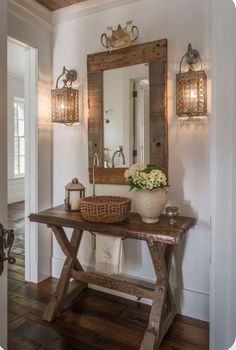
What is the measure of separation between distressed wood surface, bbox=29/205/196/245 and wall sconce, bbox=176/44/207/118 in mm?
775

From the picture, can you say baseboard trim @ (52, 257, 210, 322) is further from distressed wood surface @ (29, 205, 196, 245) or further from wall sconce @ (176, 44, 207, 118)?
wall sconce @ (176, 44, 207, 118)

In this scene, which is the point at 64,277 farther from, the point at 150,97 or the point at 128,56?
the point at 128,56

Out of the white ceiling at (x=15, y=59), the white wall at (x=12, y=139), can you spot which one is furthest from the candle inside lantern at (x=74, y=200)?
the white wall at (x=12, y=139)

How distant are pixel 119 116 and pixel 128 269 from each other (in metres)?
1.32

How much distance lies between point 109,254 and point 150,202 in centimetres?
53

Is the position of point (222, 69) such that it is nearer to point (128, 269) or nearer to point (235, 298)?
point (235, 298)

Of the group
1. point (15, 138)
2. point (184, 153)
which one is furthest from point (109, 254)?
point (15, 138)

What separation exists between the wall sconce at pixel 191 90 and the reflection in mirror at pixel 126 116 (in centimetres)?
29


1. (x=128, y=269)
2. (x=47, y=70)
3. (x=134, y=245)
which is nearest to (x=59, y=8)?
(x=47, y=70)

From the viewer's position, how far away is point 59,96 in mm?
2457

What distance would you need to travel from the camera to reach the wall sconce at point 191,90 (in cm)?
192

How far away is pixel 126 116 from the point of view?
2275 millimetres

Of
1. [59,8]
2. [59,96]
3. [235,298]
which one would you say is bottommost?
[235,298]

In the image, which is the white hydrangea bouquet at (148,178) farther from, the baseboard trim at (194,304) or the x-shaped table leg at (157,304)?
the baseboard trim at (194,304)
